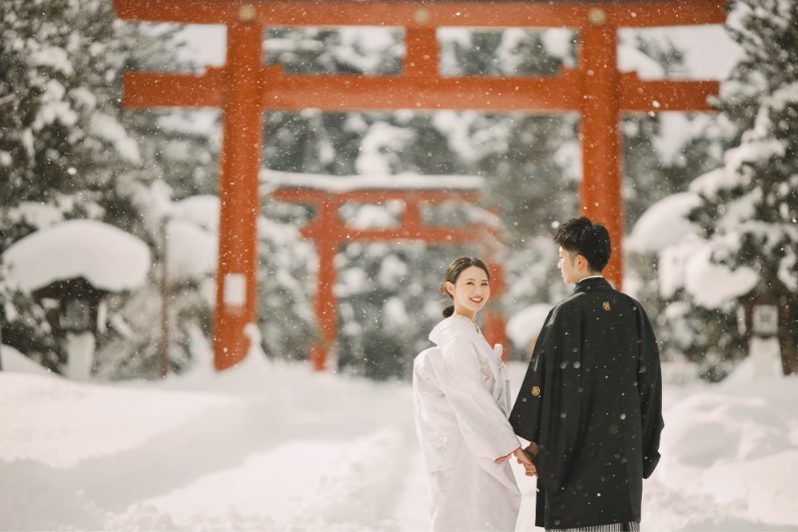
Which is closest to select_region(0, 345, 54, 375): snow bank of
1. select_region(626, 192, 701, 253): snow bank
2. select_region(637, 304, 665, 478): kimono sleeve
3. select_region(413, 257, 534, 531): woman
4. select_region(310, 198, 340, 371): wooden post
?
select_region(413, 257, 534, 531): woman

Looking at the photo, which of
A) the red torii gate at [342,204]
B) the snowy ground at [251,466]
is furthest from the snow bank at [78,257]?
the red torii gate at [342,204]

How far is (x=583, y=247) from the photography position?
305 cm

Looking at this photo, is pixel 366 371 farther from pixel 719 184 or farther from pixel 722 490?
pixel 722 490

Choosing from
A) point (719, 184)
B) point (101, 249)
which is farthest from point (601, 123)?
point (101, 249)

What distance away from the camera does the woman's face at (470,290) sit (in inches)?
129

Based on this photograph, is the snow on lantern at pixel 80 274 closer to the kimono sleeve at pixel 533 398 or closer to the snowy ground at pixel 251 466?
the snowy ground at pixel 251 466

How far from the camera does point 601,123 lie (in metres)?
8.63

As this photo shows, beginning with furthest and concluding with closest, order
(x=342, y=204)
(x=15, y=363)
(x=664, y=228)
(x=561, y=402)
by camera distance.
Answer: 1. (x=342, y=204)
2. (x=664, y=228)
3. (x=15, y=363)
4. (x=561, y=402)

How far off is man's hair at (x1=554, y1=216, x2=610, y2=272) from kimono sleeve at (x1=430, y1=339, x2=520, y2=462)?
54 cm

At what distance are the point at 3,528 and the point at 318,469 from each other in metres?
2.69

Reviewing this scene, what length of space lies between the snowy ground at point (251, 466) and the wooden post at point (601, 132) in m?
2.09

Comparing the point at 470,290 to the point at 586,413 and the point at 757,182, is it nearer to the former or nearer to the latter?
the point at 586,413

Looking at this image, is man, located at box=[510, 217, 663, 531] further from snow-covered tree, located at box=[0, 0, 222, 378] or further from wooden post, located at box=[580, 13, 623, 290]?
snow-covered tree, located at box=[0, 0, 222, 378]

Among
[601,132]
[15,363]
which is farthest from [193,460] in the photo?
[601,132]
